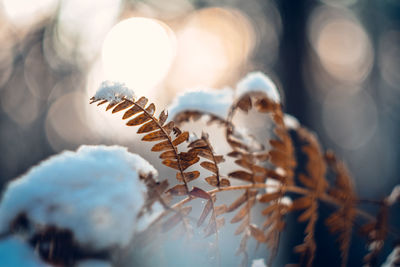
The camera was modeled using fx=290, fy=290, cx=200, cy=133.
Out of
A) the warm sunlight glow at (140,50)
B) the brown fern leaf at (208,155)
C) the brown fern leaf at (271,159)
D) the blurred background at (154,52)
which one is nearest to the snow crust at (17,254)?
the brown fern leaf at (208,155)

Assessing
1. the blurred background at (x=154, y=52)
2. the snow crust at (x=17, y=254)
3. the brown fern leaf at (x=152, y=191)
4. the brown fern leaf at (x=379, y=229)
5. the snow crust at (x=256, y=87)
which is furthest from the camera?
the blurred background at (x=154, y=52)

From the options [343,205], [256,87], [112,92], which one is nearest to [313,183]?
[343,205]

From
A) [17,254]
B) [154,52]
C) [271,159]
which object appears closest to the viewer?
[17,254]

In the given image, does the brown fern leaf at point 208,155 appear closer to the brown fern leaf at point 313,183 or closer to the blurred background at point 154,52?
the brown fern leaf at point 313,183

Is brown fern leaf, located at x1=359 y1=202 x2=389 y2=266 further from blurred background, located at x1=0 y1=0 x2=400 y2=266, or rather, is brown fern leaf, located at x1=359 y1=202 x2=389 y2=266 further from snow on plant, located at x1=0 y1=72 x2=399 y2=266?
blurred background, located at x1=0 y1=0 x2=400 y2=266

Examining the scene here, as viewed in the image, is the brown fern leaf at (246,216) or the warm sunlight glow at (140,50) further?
the warm sunlight glow at (140,50)

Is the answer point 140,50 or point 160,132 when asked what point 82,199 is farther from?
→ point 140,50

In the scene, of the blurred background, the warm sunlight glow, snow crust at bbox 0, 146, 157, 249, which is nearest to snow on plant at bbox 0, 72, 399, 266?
snow crust at bbox 0, 146, 157, 249
